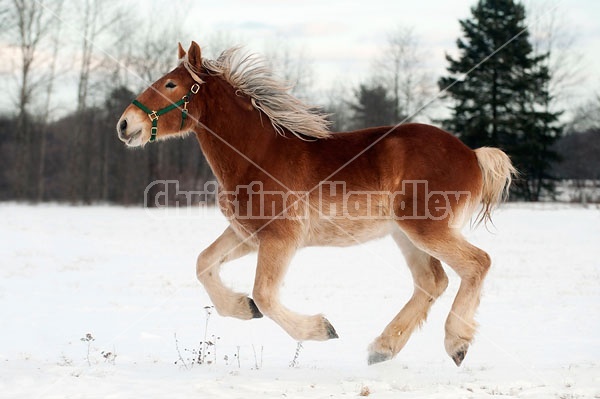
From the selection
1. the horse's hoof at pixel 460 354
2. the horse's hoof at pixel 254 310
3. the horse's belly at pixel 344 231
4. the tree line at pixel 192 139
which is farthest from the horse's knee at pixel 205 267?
the tree line at pixel 192 139

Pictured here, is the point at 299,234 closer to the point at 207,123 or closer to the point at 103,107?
the point at 207,123

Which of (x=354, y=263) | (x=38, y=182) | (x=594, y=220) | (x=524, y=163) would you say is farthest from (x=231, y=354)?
(x=38, y=182)

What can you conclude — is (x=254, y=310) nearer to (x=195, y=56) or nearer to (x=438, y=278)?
(x=438, y=278)

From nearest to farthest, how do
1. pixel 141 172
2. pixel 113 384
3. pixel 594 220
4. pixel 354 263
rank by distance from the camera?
pixel 113 384, pixel 354 263, pixel 594 220, pixel 141 172

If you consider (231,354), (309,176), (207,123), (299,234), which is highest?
(207,123)

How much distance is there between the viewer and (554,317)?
9.58m

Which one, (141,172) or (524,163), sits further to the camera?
(141,172)

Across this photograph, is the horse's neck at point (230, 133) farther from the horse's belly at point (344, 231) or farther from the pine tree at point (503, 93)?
the pine tree at point (503, 93)

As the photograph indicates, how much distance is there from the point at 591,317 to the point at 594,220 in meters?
17.6

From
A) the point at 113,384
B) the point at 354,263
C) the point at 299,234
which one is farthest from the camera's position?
the point at 354,263

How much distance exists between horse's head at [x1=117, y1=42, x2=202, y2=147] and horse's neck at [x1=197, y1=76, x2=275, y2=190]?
16 centimetres

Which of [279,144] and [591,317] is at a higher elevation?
[279,144]

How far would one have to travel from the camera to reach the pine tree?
36000 millimetres

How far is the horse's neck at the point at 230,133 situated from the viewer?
5.80 metres
